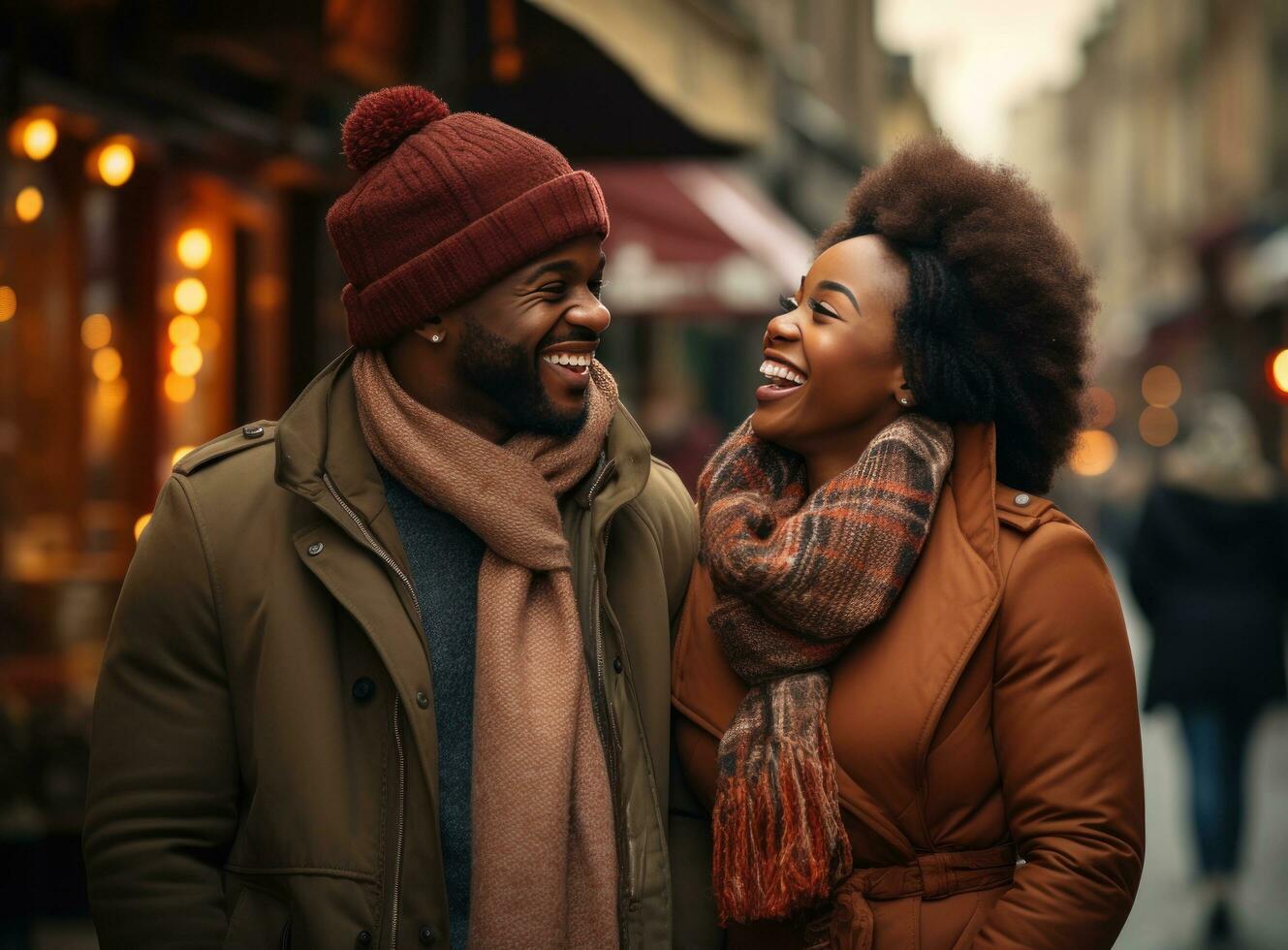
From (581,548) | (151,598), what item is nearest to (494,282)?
(581,548)

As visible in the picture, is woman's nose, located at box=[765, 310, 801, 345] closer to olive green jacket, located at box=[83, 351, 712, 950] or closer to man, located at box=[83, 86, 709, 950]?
man, located at box=[83, 86, 709, 950]

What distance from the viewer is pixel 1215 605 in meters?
7.14

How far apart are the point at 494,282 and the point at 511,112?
3.41 metres

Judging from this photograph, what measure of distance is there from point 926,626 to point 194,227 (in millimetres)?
6579

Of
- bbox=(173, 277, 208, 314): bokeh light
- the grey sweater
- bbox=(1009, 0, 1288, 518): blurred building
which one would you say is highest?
bbox=(1009, 0, 1288, 518): blurred building

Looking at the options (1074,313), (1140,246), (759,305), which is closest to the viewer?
(1074,313)

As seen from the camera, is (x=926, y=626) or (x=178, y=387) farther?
(x=178, y=387)

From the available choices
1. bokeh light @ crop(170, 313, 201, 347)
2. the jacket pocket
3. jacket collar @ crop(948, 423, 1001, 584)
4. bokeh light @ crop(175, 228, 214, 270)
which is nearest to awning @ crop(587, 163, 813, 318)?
bokeh light @ crop(175, 228, 214, 270)

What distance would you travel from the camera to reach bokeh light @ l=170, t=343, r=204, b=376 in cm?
822

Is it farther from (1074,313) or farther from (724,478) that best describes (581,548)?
(1074,313)

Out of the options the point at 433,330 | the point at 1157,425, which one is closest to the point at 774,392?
the point at 433,330

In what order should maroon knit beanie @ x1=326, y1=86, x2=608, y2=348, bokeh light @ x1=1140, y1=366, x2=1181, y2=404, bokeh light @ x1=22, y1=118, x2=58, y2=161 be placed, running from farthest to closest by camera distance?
bokeh light @ x1=1140, y1=366, x2=1181, y2=404, bokeh light @ x1=22, y1=118, x2=58, y2=161, maroon knit beanie @ x1=326, y1=86, x2=608, y2=348

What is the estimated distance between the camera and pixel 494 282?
2803 mm

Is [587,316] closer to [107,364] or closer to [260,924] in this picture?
[260,924]
